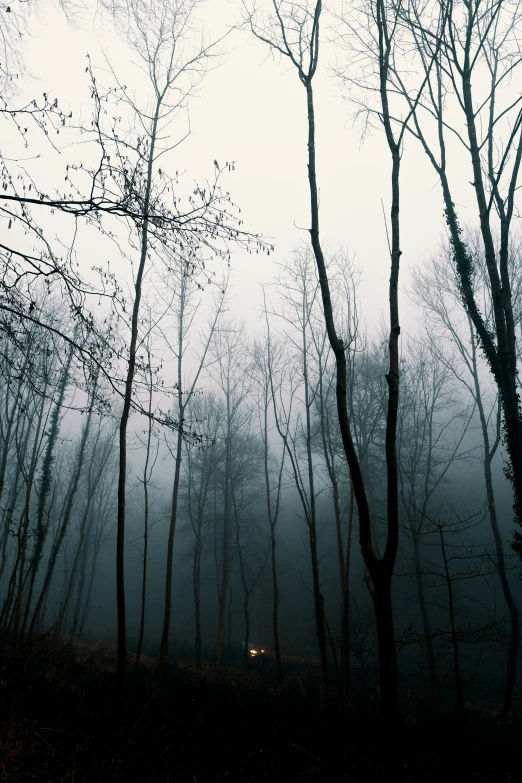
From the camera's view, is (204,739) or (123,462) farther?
(123,462)

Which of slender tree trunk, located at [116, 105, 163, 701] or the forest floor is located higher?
slender tree trunk, located at [116, 105, 163, 701]

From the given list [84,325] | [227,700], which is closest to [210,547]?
[227,700]

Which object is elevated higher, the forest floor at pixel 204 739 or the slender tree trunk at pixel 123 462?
the slender tree trunk at pixel 123 462

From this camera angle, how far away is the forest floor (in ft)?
12.9

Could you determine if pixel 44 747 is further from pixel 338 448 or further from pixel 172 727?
pixel 338 448

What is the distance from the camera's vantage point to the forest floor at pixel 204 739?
12.9ft

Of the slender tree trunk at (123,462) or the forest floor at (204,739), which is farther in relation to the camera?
the slender tree trunk at (123,462)

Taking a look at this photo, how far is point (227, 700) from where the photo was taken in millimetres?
6066

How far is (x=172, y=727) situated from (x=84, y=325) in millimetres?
4990

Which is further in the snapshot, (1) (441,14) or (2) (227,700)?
(2) (227,700)

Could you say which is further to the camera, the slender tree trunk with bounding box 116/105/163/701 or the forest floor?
the slender tree trunk with bounding box 116/105/163/701

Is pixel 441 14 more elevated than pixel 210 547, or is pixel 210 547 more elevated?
A: pixel 441 14

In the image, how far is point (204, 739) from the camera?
15.5ft

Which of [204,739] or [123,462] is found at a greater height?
[123,462]
